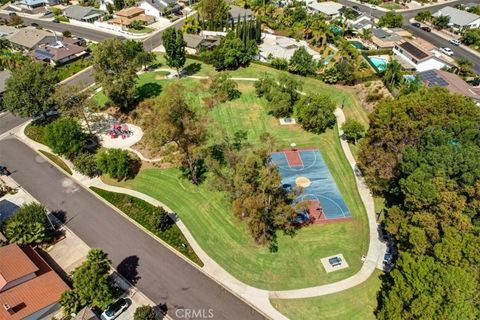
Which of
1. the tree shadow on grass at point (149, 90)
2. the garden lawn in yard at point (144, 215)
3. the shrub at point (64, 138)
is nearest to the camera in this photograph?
the garden lawn in yard at point (144, 215)

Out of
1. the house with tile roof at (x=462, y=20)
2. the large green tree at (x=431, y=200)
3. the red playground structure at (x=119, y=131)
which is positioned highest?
the large green tree at (x=431, y=200)

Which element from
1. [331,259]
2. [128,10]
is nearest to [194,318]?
[331,259]

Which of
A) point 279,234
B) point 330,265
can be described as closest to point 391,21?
point 279,234

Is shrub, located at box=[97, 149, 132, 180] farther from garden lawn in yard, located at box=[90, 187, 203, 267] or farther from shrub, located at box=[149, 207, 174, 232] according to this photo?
shrub, located at box=[149, 207, 174, 232]

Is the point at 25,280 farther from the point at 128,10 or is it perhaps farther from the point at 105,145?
the point at 128,10

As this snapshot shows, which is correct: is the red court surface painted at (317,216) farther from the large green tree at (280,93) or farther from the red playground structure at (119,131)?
the red playground structure at (119,131)

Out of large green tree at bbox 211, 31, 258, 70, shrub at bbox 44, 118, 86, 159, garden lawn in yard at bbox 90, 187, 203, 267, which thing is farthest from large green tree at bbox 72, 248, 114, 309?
large green tree at bbox 211, 31, 258, 70

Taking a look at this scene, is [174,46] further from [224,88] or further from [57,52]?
[57,52]

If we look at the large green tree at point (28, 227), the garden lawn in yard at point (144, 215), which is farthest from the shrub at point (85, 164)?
the large green tree at point (28, 227)
